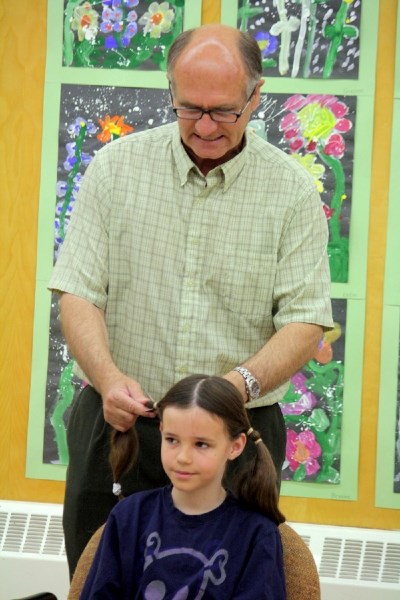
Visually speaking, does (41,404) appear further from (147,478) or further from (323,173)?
(147,478)

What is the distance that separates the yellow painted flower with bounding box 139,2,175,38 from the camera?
A: 384cm

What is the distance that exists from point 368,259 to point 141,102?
0.99 meters

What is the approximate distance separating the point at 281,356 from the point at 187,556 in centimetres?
51

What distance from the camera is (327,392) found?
3.87 metres

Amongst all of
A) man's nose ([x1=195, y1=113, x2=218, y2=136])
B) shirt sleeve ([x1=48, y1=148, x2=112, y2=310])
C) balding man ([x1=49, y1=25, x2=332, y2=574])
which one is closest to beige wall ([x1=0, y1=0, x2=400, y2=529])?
balding man ([x1=49, y1=25, x2=332, y2=574])

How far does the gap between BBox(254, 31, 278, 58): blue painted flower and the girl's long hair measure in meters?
1.96

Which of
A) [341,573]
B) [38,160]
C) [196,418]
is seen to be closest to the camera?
[196,418]

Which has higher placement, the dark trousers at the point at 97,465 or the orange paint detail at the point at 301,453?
the dark trousers at the point at 97,465

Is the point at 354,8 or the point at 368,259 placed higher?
the point at 354,8

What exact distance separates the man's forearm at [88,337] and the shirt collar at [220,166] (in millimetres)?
367

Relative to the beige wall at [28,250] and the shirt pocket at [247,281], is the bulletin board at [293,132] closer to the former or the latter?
the beige wall at [28,250]

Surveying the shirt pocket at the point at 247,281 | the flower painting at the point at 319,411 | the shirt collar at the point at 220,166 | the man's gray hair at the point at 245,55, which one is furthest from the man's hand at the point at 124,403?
the flower painting at the point at 319,411

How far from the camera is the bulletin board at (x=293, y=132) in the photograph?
379 centimetres

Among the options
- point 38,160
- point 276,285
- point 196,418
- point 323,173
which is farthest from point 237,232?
point 38,160
